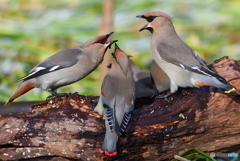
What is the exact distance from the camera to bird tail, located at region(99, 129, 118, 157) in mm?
4723

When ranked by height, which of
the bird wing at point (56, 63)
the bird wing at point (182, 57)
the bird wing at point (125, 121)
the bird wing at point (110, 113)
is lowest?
the bird wing at point (125, 121)

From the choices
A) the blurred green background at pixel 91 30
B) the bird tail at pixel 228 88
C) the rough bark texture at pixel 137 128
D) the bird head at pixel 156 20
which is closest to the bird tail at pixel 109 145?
the rough bark texture at pixel 137 128

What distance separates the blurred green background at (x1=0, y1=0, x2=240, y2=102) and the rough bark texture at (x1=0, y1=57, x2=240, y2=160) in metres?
3.02

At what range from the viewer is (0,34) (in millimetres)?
9109

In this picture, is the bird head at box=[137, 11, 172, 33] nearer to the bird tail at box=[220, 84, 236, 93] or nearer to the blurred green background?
the bird tail at box=[220, 84, 236, 93]

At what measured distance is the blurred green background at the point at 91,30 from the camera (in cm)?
875

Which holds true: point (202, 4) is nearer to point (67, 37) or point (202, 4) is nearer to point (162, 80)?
point (67, 37)

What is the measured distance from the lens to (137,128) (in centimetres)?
495

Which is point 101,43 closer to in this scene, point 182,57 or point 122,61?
point 122,61

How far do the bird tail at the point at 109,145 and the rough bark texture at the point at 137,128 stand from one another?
0.11 metres

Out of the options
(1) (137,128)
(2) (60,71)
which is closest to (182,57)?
(1) (137,128)

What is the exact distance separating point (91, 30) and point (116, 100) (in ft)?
14.5

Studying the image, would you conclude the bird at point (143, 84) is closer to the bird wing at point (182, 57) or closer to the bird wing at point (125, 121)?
the bird wing at point (182, 57)

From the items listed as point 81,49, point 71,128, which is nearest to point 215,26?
point 81,49
